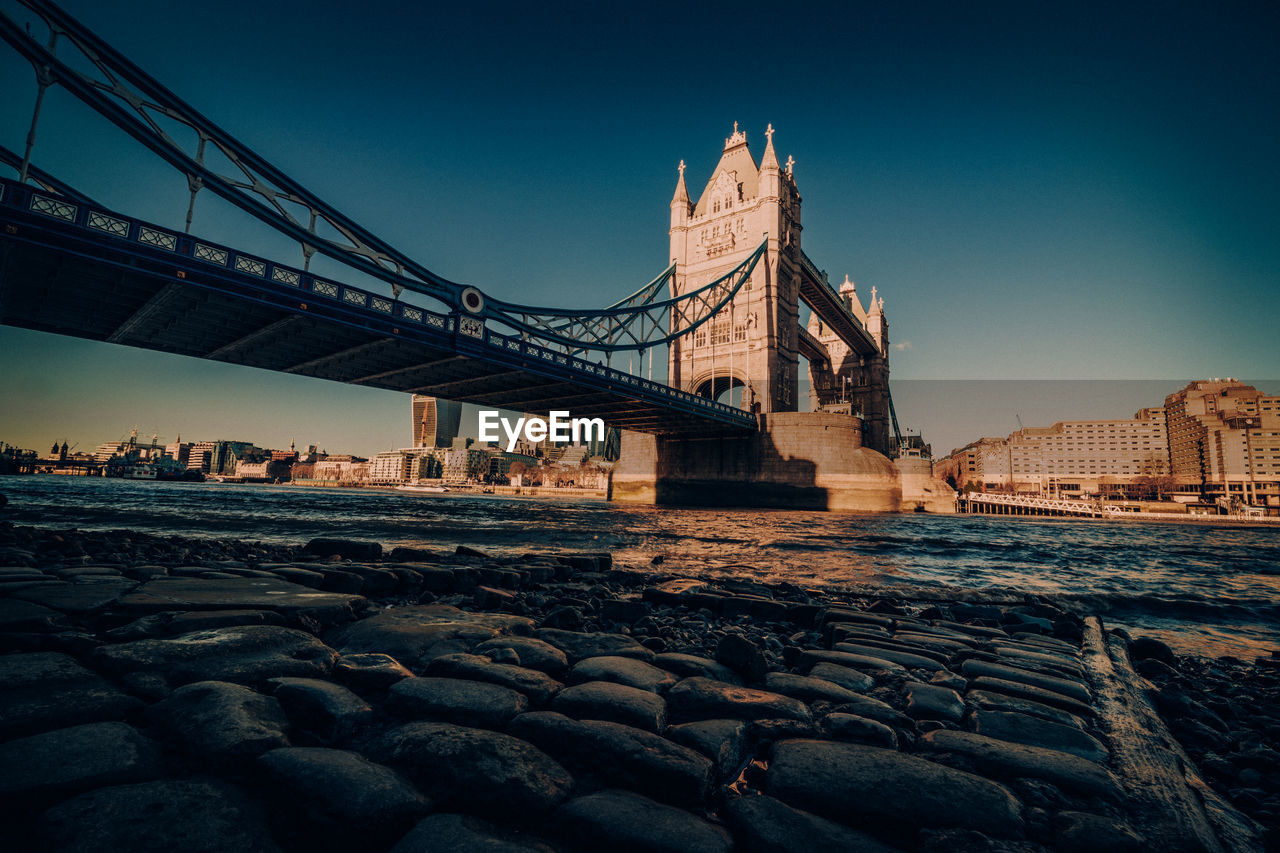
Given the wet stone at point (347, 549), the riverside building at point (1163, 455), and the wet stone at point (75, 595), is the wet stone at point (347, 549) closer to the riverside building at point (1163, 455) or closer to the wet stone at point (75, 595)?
the wet stone at point (75, 595)

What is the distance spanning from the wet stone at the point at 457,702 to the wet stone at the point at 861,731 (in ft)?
4.15

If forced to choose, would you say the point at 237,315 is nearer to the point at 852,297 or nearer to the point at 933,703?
the point at 933,703

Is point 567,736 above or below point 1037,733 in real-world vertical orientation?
above

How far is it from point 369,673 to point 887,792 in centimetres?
212

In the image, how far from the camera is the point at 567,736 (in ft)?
6.10

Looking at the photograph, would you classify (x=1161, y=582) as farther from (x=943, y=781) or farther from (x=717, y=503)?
(x=717, y=503)

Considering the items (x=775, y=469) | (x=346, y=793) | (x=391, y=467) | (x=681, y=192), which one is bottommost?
(x=346, y=793)

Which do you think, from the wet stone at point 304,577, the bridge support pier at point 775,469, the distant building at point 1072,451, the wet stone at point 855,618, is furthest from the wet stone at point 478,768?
the distant building at point 1072,451

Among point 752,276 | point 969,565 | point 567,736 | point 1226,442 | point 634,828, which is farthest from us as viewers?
point 1226,442

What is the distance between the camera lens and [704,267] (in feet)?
166

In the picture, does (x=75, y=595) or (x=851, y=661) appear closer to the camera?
(x=851, y=661)

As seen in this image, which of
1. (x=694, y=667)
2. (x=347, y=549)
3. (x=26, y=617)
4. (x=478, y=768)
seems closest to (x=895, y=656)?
(x=694, y=667)

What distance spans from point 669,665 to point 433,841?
1837 mm

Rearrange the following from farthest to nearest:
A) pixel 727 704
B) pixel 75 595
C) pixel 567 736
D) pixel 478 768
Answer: pixel 75 595 < pixel 727 704 < pixel 567 736 < pixel 478 768
